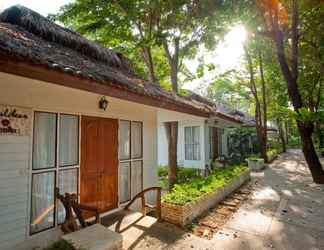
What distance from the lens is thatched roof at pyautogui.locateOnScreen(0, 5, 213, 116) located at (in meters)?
3.36

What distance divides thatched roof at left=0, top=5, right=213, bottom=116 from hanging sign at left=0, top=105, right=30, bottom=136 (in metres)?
1.12

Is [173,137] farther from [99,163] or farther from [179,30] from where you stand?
[179,30]

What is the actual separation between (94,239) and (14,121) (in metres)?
2.30

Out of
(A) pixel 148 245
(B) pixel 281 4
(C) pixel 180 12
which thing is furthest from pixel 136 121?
(B) pixel 281 4

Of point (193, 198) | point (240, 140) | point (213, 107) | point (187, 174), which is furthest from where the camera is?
point (240, 140)

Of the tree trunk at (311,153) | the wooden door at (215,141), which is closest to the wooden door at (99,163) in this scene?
the tree trunk at (311,153)

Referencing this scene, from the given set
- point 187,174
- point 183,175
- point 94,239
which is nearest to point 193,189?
point 94,239

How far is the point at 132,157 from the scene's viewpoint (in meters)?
5.82

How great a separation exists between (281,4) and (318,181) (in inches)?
260

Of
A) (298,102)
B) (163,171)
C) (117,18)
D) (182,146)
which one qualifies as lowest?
(163,171)

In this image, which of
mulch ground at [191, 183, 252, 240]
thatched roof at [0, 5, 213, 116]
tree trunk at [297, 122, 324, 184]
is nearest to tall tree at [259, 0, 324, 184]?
tree trunk at [297, 122, 324, 184]

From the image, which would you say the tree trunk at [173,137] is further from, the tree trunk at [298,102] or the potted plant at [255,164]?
the potted plant at [255,164]

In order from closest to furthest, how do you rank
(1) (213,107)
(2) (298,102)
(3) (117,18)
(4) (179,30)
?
(3) (117,18) < (2) (298,102) < (4) (179,30) < (1) (213,107)

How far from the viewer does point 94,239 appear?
3160mm
